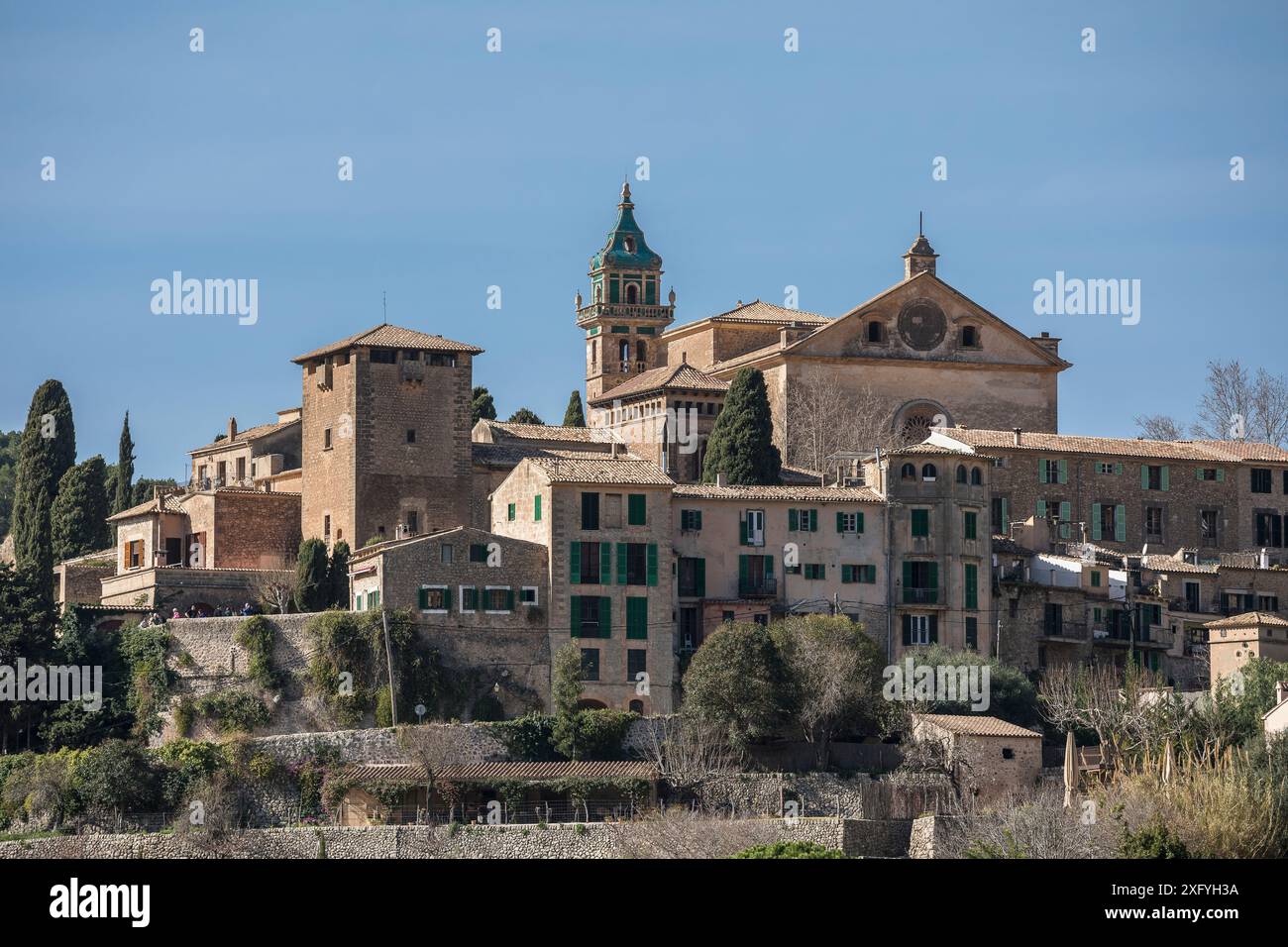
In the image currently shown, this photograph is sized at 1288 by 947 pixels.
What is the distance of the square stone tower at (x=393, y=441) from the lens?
2795 inches

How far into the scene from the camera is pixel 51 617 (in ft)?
217

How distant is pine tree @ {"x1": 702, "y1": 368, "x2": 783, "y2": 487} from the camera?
71000mm

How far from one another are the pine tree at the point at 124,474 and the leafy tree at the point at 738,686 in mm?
29526

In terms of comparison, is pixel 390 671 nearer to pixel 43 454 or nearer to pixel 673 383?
pixel 673 383

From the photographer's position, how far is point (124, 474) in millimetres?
89000

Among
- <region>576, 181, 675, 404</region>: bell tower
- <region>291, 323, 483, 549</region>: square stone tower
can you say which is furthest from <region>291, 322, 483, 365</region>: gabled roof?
<region>576, 181, 675, 404</region>: bell tower

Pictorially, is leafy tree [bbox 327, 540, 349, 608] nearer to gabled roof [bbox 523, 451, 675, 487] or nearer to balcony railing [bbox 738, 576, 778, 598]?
gabled roof [bbox 523, 451, 675, 487]

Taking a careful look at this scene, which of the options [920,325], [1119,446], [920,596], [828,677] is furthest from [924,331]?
[828,677]

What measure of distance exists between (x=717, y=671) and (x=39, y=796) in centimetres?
1510

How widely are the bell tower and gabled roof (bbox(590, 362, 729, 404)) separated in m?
19.9

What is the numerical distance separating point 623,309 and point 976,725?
45237mm

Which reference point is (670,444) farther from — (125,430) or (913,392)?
(125,430)
